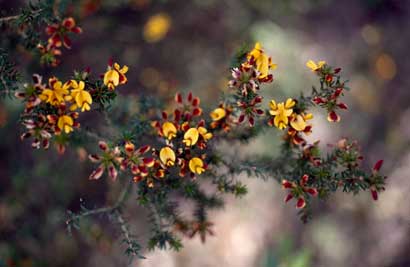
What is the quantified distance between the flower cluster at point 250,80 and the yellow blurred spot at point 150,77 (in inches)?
121

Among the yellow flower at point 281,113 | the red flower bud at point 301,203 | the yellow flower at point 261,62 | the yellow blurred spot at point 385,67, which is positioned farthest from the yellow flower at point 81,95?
the yellow blurred spot at point 385,67

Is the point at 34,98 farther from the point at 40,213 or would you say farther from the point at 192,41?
the point at 192,41

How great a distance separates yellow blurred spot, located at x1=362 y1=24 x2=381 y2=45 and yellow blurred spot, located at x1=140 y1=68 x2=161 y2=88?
105 inches

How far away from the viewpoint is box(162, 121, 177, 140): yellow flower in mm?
2312

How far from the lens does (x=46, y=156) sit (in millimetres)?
4727

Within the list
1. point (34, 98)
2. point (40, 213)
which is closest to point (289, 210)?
point (40, 213)

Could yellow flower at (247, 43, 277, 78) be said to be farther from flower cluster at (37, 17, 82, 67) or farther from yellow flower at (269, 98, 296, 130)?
flower cluster at (37, 17, 82, 67)

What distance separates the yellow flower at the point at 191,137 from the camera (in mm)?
2248

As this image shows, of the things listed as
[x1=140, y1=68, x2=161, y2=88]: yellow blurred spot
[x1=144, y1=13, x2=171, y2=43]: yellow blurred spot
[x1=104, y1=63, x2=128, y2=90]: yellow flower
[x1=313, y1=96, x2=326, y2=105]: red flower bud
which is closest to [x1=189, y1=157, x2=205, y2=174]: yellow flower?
[x1=104, y1=63, x2=128, y2=90]: yellow flower

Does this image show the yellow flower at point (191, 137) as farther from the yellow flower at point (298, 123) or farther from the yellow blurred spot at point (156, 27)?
the yellow blurred spot at point (156, 27)

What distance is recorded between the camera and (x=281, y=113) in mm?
2293

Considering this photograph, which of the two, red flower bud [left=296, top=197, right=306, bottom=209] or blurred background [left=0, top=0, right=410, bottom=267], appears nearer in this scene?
red flower bud [left=296, top=197, right=306, bottom=209]

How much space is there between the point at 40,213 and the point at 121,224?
2.32m

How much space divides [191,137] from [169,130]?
0.15 meters
